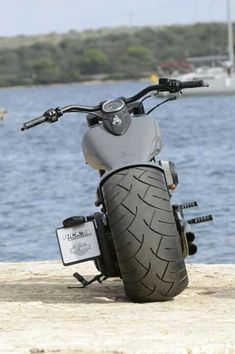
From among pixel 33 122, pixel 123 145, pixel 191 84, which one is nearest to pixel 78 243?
pixel 123 145

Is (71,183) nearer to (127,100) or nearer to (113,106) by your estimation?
(127,100)

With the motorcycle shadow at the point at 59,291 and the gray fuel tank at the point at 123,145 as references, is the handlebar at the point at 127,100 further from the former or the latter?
the motorcycle shadow at the point at 59,291

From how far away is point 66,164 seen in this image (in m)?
33.0

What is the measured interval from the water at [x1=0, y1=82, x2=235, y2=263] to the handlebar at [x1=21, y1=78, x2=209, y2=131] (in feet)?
16.9

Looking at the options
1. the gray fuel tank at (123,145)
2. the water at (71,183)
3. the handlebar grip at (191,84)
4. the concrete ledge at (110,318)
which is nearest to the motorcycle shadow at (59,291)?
the concrete ledge at (110,318)

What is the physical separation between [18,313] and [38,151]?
32.7 m

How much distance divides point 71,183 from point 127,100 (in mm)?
18158

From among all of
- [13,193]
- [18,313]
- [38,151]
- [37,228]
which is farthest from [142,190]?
[38,151]

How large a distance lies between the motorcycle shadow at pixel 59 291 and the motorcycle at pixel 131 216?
10.4 inches

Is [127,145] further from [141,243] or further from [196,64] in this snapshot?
[196,64]

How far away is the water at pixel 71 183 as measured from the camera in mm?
15750

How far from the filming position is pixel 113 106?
8.40m

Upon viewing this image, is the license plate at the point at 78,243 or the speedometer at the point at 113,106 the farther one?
the speedometer at the point at 113,106

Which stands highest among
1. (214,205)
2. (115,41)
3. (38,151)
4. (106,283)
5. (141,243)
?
(141,243)
